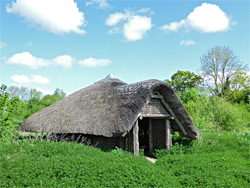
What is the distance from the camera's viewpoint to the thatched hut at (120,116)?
A: 8.70 meters

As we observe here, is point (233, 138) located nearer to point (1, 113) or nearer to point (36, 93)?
point (1, 113)

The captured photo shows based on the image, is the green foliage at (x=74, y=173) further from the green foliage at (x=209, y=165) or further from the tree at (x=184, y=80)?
the tree at (x=184, y=80)

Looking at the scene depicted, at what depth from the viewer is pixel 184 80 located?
117 feet

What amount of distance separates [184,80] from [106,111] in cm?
2850

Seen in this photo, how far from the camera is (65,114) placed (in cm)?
1098

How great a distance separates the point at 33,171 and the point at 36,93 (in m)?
40.9

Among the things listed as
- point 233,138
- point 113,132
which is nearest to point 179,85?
point 233,138

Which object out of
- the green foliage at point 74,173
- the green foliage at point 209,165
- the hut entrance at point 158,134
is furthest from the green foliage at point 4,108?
the green foliage at point 209,165

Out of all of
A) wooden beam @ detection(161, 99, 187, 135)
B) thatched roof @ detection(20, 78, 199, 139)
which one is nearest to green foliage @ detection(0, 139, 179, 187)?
thatched roof @ detection(20, 78, 199, 139)

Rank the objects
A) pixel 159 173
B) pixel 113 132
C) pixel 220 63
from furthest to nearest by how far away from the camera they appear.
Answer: pixel 220 63
pixel 113 132
pixel 159 173

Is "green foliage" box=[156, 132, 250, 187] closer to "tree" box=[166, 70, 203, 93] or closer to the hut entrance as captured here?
the hut entrance

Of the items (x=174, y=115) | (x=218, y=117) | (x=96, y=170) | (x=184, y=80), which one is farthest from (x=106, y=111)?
(x=184, y=80)

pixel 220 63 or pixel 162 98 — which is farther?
pixel 220 63

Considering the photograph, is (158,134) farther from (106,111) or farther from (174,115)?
(106,111)
